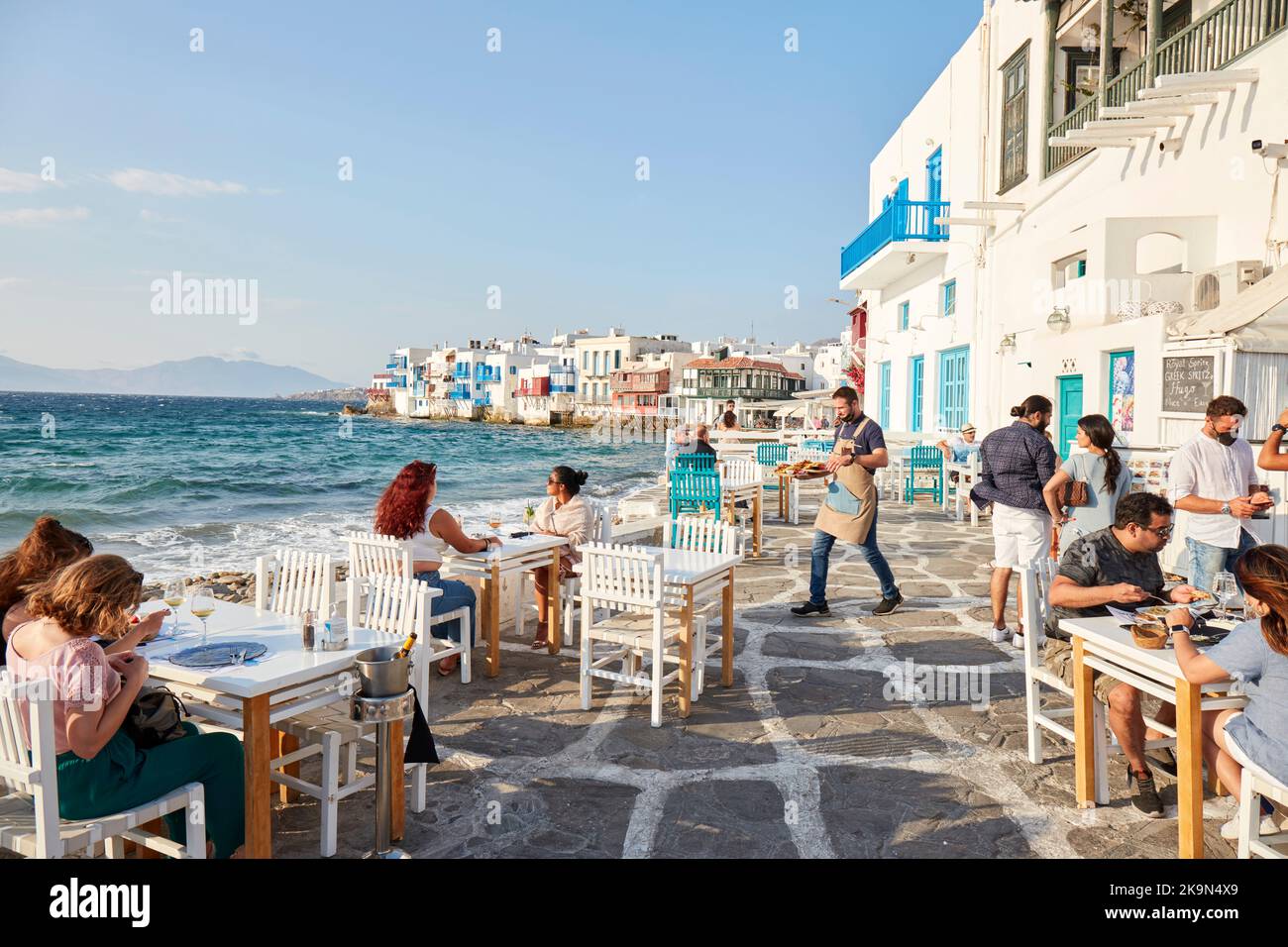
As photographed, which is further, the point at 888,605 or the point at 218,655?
the point at 888,605

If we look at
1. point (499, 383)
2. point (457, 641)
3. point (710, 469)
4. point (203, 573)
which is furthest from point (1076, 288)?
point (499, 383)

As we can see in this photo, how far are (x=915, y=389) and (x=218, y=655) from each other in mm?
17154

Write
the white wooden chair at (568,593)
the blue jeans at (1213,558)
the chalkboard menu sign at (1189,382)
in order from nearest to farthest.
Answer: the blue jeans at (1213,558)
the white wooden chair at (568,593)
the chalkboard menu sign at (1189,382)

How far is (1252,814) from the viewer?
300 cm

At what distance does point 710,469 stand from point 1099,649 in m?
7.85

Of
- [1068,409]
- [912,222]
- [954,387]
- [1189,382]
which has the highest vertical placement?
[912,222]

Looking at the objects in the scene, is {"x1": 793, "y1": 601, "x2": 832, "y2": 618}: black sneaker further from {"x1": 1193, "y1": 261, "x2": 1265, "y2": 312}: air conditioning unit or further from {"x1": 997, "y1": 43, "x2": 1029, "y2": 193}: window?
{"x1": 997, "y1": 43, "x2": 1029, "y2": 193}: window

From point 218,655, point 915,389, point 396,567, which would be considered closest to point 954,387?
point 915,389

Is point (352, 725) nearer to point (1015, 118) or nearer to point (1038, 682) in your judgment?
point (1038, 682)

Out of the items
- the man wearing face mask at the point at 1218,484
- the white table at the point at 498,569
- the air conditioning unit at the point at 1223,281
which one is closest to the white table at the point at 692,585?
the white table at the point at 498,569

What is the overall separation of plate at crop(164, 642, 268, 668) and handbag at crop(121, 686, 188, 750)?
20cm

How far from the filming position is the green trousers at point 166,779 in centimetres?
277

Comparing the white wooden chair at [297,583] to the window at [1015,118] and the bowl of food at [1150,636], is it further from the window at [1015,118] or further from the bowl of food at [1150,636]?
the window at [1015,118]

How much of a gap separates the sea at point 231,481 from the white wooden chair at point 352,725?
2931 millimetres
